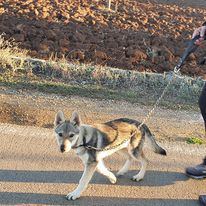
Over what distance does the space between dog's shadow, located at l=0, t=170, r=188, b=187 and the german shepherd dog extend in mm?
98

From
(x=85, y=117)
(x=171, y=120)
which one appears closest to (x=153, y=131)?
(x=171, y=120)

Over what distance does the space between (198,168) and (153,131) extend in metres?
1.41

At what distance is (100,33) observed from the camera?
11.6m

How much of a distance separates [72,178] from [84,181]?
48 centimetres

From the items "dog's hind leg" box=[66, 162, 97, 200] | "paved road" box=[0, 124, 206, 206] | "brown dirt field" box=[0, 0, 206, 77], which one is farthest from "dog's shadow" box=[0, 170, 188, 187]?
"brown dirt field" box=[0, 0, 206, 77]

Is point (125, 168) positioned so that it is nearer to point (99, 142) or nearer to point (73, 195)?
point (99, 142)

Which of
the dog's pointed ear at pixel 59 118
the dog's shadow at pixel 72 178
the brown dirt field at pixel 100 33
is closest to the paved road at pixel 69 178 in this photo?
the dog's shadow at pixel 72 178

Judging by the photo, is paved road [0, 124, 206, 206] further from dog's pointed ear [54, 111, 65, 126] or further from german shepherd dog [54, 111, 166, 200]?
dog's pointed ear [54, 111, 65, 126]

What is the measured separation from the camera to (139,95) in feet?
26.7

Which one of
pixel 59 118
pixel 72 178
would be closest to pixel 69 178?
pixel 72 178

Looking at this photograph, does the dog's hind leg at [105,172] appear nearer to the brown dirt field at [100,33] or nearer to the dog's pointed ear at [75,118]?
the dog's pointed ear at [75,118]

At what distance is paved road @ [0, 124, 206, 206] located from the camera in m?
5.13

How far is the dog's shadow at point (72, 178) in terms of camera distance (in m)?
5.41

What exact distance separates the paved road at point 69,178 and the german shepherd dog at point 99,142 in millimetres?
163
